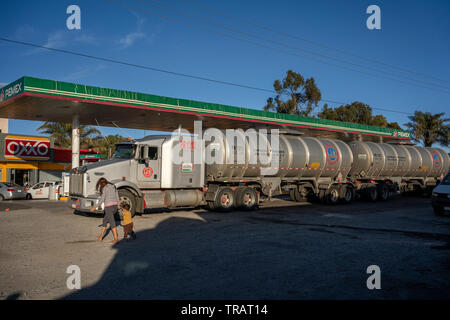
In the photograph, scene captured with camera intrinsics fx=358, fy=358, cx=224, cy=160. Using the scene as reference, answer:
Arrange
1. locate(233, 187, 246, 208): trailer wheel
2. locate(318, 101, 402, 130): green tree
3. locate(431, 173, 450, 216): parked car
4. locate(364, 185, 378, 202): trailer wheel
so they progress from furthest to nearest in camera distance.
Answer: locate(318, 101, 402, 130): green tree < locate(364, 185, 378, 202): trailer wheel < locate(233, 187, 246, 208): trailer wheel < locate(431, 173, 450, 216): parked car

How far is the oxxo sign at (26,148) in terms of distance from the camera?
98.0ft

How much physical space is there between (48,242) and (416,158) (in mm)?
24350

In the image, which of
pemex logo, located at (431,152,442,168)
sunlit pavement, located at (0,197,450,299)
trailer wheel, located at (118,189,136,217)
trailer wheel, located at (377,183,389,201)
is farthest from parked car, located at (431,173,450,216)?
pemex logo, located at (431,152,442,168)

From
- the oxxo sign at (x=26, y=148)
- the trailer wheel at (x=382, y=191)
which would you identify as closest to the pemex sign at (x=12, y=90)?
the oxxo sign at (x=26, y=148)

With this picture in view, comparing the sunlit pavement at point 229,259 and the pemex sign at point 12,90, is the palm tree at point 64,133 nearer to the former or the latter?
the pemex sign at point 12,90

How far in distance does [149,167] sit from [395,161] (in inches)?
674

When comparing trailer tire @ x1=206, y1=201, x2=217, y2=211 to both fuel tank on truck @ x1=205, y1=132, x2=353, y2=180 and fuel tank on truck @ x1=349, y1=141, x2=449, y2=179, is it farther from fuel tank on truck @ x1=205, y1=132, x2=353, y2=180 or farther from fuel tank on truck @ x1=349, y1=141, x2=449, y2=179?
fuel tank on truck @ x1=349, y1=141, x2=449, y2=179

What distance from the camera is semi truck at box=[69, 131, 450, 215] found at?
13.9m

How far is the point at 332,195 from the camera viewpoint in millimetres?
20609

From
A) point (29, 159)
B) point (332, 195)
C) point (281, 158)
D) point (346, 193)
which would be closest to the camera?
point (281, 158)

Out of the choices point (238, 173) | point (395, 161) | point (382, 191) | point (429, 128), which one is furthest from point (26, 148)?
point (429, 128)

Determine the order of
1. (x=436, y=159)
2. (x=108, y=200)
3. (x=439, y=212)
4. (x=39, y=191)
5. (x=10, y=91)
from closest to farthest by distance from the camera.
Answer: (x=108, y=200) < (x=439, y=212) < (x=10, y=91) < (x=39, y=191) < (x=436, y=159)

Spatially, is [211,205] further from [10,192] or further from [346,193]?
[10,192]

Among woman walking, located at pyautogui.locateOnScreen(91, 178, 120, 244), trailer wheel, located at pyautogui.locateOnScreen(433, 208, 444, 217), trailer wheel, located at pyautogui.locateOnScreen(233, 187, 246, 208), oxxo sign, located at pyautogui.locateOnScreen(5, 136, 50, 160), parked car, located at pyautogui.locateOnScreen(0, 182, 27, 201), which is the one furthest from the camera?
oxxo sign, located at pyautogui.locateOnScreen(5, 136, 50, 160)
